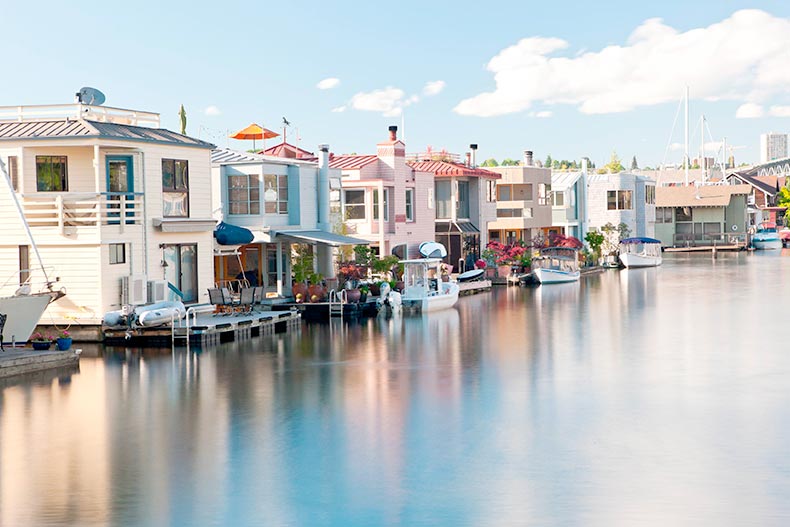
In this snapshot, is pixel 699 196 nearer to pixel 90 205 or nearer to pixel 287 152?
pixel 287 152

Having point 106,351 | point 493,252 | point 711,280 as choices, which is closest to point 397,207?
point 493,252

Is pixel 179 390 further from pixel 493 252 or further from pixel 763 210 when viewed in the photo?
pixel 763 210

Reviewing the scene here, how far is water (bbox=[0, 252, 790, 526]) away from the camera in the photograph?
12.8 metres

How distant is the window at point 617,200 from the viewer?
79625 millimetres

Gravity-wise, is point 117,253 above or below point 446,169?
below

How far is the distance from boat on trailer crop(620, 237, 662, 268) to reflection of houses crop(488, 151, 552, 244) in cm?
661

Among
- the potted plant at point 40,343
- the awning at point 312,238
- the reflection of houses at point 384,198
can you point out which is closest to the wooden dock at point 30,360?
the potted plant at point 40,343

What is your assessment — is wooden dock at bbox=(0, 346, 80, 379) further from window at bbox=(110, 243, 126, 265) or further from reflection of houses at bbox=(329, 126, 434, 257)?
reflection of houses at bbox=(329, 126, 434, 257)

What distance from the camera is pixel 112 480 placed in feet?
46.2

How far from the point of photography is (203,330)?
1122 inches

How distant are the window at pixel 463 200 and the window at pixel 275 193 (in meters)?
18.9

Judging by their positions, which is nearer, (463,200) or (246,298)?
(246,298)

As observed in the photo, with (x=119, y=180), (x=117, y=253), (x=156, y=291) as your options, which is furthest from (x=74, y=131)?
(x=156, y=291)

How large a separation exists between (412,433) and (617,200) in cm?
6523
